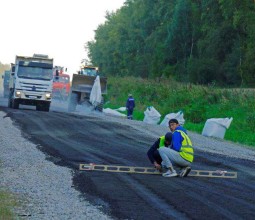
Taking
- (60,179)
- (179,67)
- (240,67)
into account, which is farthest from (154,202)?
(179,67)

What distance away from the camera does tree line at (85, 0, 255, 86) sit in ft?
282

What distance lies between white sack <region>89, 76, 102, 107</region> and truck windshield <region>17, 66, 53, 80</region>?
4660 millimetres

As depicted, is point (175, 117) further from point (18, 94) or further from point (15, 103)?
point (15, 103)

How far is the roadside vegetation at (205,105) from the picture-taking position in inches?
1476

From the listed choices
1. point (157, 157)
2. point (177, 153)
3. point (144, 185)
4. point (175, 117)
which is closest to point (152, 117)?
point (175, 117)

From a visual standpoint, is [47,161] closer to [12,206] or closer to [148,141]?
[12,206]

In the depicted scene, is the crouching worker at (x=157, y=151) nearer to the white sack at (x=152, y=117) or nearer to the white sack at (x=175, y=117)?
the white sack at (x=175, y=117)

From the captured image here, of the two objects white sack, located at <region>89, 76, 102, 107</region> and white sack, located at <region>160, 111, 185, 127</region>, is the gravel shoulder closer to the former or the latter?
white sack, located at <region>160, 111, 185, 127</region>

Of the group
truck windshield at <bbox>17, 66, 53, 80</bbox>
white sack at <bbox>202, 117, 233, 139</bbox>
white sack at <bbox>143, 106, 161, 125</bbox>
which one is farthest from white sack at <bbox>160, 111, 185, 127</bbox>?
truck windshield at <bbox>17, 66, 53, 80</bbox>

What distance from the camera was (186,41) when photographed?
104312 mm

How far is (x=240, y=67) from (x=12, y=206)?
243ft

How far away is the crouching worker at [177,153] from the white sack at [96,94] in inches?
1300

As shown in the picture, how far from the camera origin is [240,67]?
84375 millimetres

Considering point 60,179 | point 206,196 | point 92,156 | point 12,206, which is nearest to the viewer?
point 12,206
